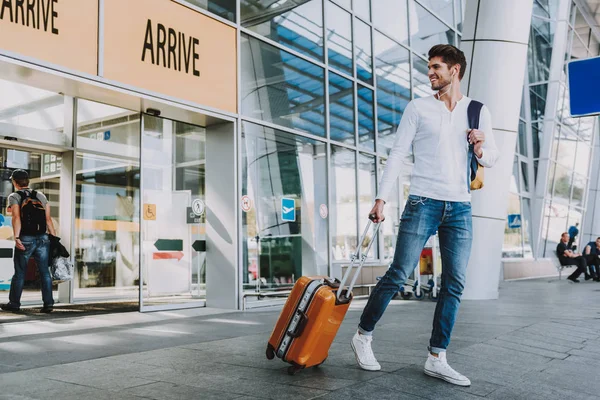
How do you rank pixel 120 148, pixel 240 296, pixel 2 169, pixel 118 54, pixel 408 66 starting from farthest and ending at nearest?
1. pixel 408 66
2. pixel 120 148
3. pixel 2 169
4. pixel 240 296
5. pixel 118 54

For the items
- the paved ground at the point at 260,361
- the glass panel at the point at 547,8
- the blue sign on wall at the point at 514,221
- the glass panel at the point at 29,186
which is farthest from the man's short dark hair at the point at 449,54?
the glass panel at the point at 547,8

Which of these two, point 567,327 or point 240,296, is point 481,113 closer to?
point 567,327

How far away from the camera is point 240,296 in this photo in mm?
8445

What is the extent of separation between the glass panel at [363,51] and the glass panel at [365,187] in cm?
168

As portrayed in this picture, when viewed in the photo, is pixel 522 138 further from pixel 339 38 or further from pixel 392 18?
→ pixel 339 38

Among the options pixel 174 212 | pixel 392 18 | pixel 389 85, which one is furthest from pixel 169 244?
pixel 392 18

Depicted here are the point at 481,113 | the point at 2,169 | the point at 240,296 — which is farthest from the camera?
the point at 2,169

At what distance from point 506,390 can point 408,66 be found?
38.4 ft

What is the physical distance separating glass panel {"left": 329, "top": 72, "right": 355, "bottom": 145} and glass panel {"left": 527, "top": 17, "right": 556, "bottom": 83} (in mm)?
14306

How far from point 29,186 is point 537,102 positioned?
65.0ft

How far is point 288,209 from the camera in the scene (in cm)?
1005

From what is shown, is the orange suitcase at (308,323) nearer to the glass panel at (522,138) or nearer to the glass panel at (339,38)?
the glass panel at (339,38)

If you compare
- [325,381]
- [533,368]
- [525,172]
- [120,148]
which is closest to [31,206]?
[120,148]

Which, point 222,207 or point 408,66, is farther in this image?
point 408,66
